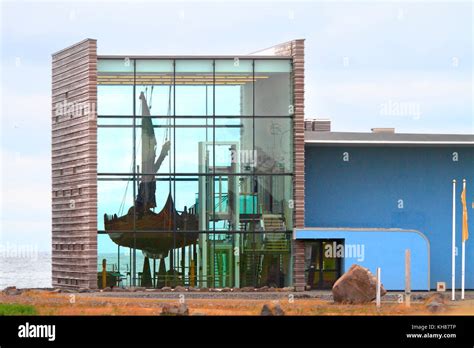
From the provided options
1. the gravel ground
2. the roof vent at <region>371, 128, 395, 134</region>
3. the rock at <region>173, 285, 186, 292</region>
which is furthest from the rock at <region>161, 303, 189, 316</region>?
the roof vent at <region>371, 128, 395, 134</region>

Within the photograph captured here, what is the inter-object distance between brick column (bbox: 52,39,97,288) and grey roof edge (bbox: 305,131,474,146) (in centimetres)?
886

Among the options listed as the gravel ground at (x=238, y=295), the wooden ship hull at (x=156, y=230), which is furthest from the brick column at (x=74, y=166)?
the gravel ground at (x=238, y=295)

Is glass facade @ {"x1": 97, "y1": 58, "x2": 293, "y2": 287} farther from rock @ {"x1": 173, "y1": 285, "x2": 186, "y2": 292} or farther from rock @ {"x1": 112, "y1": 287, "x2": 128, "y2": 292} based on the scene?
rock @ {"x1": 112, "y1": 287, "x2": 128, "y2": 292}

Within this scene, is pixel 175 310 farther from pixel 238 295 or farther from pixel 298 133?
pixel 298 133

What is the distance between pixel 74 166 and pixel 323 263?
34.0 feet

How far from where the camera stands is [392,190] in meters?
55.2

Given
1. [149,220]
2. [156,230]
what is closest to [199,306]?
[156,230]

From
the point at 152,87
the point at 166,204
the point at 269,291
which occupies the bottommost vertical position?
the point at 269,291

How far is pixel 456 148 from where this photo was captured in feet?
182

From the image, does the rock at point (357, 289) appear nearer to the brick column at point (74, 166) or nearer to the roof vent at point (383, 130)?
the brick column at point (74, 166)

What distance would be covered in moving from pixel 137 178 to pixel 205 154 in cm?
273

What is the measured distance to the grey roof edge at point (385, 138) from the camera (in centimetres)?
5350
